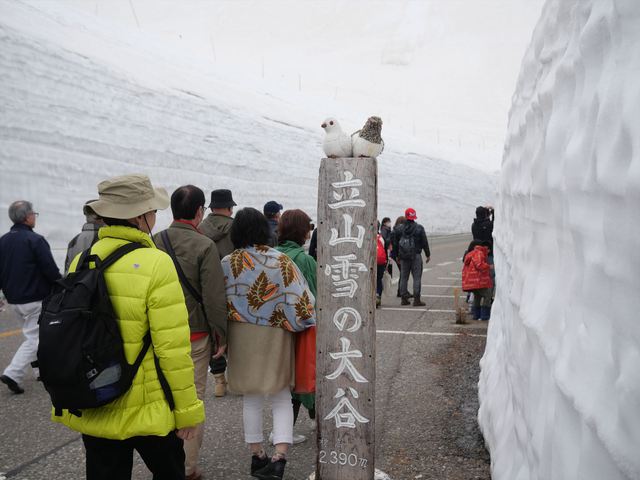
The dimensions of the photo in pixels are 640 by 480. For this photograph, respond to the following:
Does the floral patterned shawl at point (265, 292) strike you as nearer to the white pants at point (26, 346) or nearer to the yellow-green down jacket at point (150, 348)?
the yellow-green down jacket at point (150, 348)

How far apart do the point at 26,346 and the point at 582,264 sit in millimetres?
5254

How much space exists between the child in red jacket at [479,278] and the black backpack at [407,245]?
1.80 metres

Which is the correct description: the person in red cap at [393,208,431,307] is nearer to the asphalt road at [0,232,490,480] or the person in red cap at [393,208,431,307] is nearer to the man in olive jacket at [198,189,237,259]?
the asphalt road at [0,232,490,480]

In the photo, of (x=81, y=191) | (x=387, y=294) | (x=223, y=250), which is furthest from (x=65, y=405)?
(x=81, y=191)

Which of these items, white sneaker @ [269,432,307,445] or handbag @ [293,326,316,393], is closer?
handbag @ [293,326,316,393]

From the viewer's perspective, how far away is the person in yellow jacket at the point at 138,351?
237cm

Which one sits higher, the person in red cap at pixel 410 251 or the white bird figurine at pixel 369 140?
the white bird figurine at pixel 369 140

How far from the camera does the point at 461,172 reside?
40844mm

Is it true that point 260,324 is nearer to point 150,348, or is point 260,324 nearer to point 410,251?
point 150,348

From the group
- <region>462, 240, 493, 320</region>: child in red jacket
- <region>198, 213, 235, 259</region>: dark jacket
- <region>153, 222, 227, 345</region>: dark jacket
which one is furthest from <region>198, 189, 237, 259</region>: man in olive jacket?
<region>462, 240, 493, 320</region>: child in red jacket

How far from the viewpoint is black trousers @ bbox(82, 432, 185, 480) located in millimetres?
2451

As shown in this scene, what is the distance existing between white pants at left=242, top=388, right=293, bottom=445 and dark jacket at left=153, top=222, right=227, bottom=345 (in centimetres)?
44

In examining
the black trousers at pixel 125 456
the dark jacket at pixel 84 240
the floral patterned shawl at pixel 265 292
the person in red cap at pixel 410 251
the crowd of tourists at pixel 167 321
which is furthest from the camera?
the person in red cap at pixel 410 251

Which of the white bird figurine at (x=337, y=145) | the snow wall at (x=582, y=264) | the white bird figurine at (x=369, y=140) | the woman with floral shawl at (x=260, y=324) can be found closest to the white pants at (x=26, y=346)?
the woman with floral shawl at (x=260, y=324)
